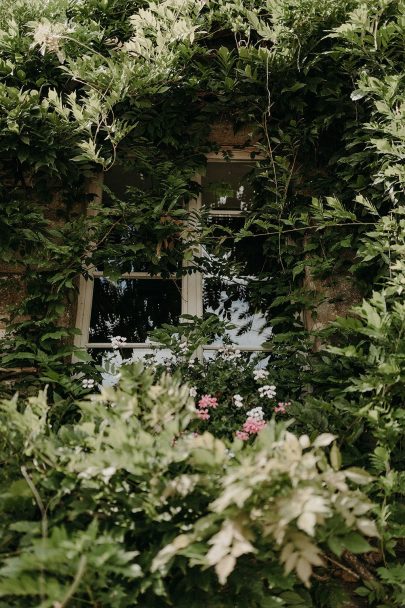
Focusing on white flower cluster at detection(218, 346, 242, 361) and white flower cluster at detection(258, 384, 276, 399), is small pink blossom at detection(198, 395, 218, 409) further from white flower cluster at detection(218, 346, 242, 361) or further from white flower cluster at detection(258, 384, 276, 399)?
white flower cluster at detection(218, 346, 242, 361)

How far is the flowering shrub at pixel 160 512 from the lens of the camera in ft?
4.31

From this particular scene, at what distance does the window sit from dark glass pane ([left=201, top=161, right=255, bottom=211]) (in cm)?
4

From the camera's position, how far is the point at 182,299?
3064mm

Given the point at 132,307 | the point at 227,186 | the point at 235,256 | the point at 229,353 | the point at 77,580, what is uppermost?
the point at 227,186

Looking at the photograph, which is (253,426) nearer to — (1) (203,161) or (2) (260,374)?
(2) (260,374)

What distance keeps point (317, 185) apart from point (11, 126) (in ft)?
5.55

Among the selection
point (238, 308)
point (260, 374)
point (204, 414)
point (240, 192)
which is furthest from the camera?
point (240, 192)

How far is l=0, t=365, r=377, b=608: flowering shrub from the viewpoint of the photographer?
1.31 meters

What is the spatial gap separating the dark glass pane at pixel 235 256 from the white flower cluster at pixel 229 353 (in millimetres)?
508

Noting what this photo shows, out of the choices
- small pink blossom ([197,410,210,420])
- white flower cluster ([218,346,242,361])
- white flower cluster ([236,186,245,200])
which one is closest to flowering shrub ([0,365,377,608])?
small pink blossom ([197,410,210,420])

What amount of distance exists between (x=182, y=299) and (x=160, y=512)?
1.66 meters

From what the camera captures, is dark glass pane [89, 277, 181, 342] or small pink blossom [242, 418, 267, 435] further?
dark glass pane [89, 277, 181, 342]

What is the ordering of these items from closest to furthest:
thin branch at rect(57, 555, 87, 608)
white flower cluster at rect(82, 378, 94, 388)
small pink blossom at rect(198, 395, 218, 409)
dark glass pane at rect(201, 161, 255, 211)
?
thin branch at rect(57, 555, 87, 608)
small pink blossom at rect(198, 395, 218, 409)
white flower cluster at rect(82, 378, 94, 388)
dark glass pane at rect(201, 161, 255, 211)

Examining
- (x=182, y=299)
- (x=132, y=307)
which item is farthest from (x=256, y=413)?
(x=132, y=307)
